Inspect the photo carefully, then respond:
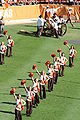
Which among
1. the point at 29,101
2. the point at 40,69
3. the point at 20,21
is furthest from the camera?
the point at 20,21

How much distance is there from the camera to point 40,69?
112 feet

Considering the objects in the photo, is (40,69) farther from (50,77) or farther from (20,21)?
(20,21)

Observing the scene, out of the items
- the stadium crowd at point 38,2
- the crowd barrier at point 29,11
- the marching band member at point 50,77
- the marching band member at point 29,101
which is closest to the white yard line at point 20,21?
the crowd barrier at point 29,11

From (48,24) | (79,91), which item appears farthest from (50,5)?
(79,91)

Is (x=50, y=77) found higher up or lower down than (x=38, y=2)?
lower down

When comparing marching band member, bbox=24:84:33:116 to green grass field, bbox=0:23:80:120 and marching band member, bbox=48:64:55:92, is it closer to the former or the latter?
green grass field, bbox=0:23:80:120

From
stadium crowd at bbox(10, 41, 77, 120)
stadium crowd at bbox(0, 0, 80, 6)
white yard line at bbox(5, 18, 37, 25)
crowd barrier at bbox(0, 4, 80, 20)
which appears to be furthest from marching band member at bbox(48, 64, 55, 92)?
stadium crowd at bbox(0, 0, 80, 6)

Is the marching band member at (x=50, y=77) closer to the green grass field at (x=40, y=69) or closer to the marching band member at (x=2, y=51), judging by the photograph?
the green grass field at (x=40, y=69)

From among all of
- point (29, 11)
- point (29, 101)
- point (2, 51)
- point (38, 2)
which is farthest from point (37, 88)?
point (38, 2)

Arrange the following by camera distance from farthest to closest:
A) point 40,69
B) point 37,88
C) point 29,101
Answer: point 40,69, point 37,88, point 29,101

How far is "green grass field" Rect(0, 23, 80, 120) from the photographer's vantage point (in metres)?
25.1

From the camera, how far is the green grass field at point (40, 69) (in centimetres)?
2511

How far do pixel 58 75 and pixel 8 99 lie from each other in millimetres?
6763

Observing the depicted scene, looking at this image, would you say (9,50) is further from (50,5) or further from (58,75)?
(50,5)
